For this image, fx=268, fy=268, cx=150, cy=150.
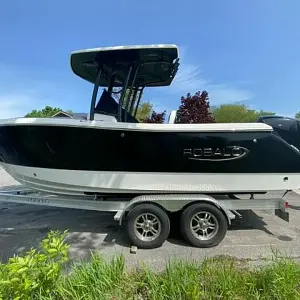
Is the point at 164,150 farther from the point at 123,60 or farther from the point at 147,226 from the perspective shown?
the point at 123,60

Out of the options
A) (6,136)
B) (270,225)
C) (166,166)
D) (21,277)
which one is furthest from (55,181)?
(270,225)

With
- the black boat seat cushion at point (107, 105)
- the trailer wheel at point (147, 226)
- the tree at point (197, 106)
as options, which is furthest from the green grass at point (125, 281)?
the tree at point (197, 106)

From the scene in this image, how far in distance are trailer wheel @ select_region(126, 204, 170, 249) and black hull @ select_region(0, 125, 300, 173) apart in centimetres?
61

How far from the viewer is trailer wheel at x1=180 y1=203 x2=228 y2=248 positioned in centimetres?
402

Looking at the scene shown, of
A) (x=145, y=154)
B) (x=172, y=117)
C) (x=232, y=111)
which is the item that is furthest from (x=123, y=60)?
(x=232, y=111)

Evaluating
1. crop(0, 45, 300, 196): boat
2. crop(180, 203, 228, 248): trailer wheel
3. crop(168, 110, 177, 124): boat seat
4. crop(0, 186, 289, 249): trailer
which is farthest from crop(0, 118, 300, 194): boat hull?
crop(168, 110, 177, 124): boat seat

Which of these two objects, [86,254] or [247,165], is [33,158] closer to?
[86,254]

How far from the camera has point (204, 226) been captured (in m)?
4.07

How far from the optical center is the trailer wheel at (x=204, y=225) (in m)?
4.02

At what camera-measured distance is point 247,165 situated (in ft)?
13.2

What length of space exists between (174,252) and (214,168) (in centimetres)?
136

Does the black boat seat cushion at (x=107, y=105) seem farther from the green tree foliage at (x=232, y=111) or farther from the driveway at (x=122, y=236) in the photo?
the green tree foliage at (x=232, y=111)

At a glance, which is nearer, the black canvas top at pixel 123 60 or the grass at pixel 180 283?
the grass at pixel 180 283

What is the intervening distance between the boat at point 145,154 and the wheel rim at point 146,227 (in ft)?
1.34
